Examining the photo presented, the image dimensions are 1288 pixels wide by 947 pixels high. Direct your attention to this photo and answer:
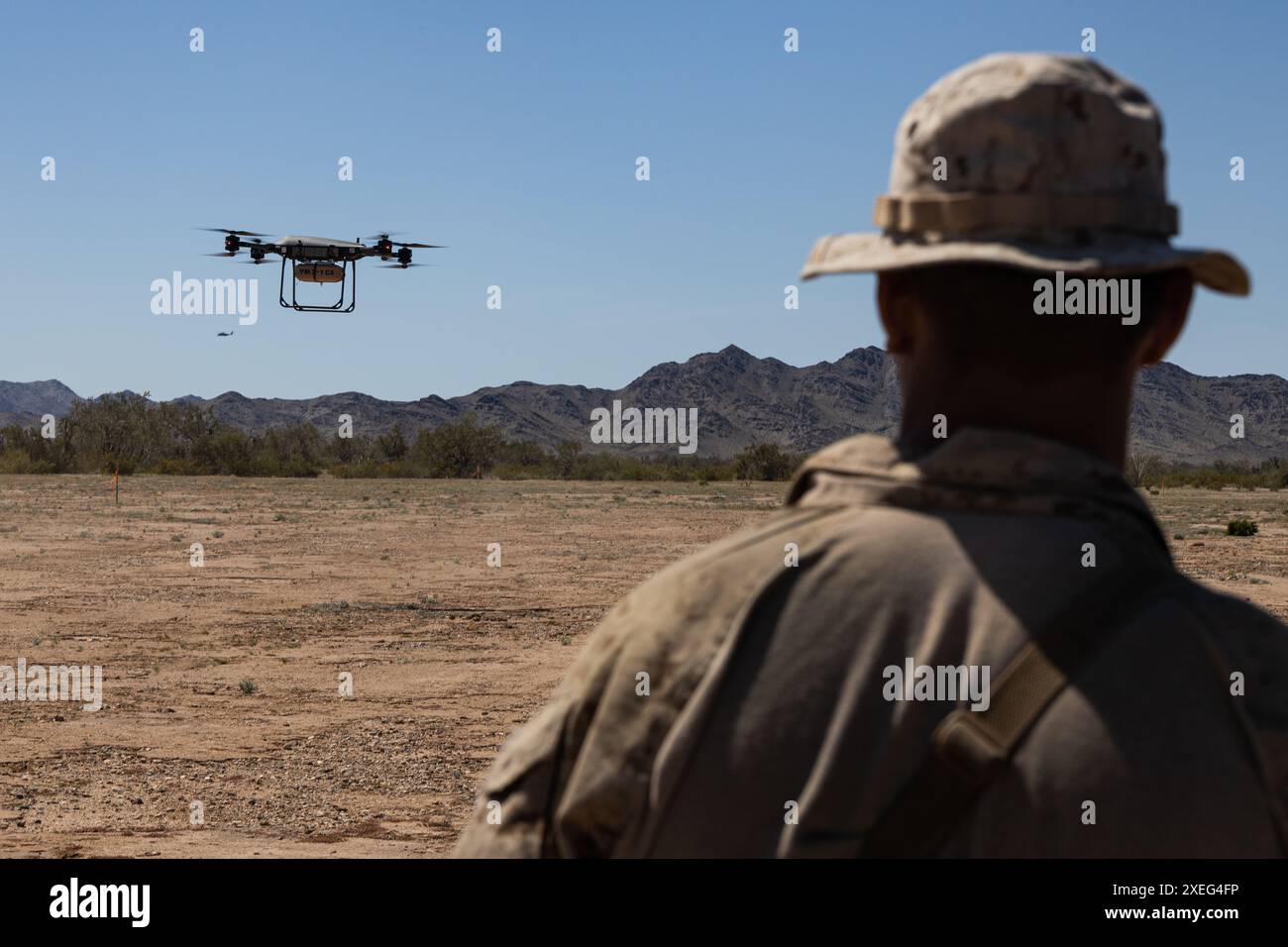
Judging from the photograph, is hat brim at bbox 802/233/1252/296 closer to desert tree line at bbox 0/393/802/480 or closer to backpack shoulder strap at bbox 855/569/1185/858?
backpack shoulder strap at bbox 855/569/1185/858

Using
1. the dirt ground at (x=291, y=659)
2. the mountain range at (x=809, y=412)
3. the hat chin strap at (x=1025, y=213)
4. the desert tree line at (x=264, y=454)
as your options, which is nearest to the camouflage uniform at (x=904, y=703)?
the hat chin strap at (x=1025, y=213)

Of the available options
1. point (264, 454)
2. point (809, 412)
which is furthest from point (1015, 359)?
point (809, 412)

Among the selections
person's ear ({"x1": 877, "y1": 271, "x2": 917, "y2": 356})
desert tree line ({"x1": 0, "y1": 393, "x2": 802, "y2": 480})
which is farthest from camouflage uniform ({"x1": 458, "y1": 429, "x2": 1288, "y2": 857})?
desert tree line ({"x1": 0, "y1": 393, "x2": 802, "y2": 480})

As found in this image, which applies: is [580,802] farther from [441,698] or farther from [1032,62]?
[441,698]

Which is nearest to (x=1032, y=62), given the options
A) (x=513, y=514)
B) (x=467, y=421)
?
(x=513, y=514)

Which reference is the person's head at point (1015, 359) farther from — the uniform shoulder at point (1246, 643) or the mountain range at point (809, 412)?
the mountain range at point (809, 412)
